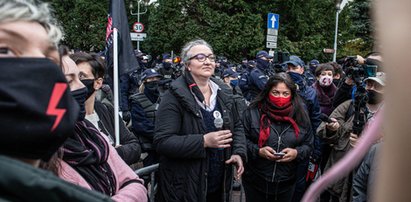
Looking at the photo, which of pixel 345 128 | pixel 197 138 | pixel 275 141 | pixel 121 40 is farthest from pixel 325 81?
pixel 197 138

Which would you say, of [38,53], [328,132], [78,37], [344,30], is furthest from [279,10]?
[38,53]

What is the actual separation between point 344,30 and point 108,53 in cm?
3310

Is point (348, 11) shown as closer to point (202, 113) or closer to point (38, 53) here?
point (202, 113)

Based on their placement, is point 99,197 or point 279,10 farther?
point 279,10

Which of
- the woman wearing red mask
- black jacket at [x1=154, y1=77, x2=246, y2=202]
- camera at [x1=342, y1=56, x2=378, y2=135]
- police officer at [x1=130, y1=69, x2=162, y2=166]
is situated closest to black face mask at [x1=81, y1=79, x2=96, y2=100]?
black jacket at [x1=154, y1=77, x2=246, y2=202]

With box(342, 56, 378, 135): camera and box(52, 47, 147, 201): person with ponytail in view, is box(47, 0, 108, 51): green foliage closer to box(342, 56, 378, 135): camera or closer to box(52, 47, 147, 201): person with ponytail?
box(342, 56, 378, 135): camera

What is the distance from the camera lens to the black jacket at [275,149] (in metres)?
4.41

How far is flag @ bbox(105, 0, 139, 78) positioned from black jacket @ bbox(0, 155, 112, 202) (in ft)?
13.0

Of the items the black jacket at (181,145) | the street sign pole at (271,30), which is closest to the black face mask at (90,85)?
the black jacket at (181,145)

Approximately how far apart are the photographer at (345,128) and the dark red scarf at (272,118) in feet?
1.89

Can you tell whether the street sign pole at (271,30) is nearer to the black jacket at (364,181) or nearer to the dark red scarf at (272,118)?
the dark red scarf at (272,118)

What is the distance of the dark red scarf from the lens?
4.48 meters

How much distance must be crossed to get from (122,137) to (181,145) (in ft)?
1.90

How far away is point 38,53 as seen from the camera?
1166mm
